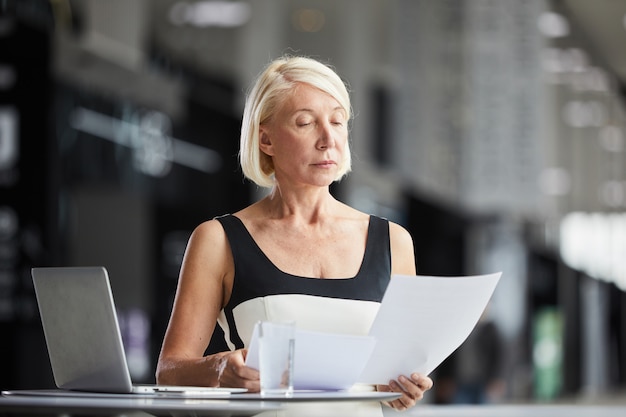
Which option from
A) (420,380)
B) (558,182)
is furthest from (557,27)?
(420,380)

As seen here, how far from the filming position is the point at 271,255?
2.45 m

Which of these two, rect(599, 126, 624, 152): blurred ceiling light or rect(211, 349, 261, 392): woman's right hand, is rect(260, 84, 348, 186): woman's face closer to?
rect(211, 349, 261, 392): woman's right hand

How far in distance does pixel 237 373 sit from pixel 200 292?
38cm

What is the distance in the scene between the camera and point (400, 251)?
2.55 m

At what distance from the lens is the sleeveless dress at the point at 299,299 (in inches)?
92.7

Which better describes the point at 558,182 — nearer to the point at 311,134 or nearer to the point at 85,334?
the point at 311,134

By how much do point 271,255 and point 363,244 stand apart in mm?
204

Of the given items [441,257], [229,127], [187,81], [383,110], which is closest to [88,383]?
[187,81]

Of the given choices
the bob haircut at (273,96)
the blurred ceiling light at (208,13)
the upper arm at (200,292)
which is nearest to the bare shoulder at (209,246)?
the upper arm at (200,292)

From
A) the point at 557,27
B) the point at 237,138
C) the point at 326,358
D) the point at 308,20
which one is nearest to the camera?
the point at 326,358

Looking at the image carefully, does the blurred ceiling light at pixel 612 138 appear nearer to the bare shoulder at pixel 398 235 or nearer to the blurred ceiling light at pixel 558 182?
the blurred ceiling light at pixel 558 182

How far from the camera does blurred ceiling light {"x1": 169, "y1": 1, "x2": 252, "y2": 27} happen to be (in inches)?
567

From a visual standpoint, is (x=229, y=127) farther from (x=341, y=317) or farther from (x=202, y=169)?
(x=341, y=317)

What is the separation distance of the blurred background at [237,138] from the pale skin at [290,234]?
1.26ft
